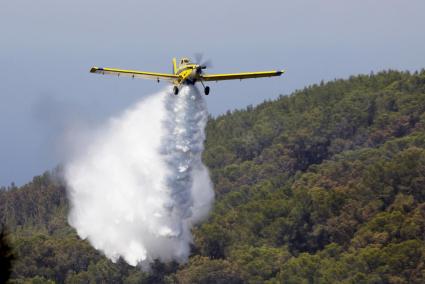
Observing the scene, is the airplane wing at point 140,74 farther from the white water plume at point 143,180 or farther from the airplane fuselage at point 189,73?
the white water plume at point 143,180

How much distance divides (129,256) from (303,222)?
36.1m

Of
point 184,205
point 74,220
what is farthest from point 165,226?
point 74,220

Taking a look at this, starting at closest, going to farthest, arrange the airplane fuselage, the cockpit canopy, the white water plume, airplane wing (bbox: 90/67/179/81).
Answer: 1. the airplane fuselage
2. the cockpit canopy
3. airplane wing (bbox: 90/67/179/81)
4. the white water plume

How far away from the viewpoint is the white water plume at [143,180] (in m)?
112

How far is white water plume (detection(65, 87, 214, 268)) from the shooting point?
11188 cm

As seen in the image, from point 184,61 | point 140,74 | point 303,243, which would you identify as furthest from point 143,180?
point 303,243

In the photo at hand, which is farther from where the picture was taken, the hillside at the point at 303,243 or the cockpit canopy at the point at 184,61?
the hillside at the point at 303,243

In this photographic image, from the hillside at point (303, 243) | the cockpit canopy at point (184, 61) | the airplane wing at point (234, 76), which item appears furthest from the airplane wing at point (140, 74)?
the hillside at point (303, 243)

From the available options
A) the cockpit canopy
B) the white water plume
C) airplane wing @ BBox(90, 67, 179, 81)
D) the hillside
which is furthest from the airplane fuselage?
the hillside

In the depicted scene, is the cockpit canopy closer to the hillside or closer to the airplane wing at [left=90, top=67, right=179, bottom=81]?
the airplane wing at [left=90, top=67, right=179, bottom=81]

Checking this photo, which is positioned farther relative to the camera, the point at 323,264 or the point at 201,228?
the point at 201,228

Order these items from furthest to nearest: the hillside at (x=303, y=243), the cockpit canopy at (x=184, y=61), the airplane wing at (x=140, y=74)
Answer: the hillside at (x=303, y=243) < the airplane wing at (x=140, y=74) < the cockpit canopy at (x=184, y=61)

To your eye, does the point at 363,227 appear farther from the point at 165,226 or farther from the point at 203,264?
the point at 165,226

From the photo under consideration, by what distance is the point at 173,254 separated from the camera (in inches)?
6068
